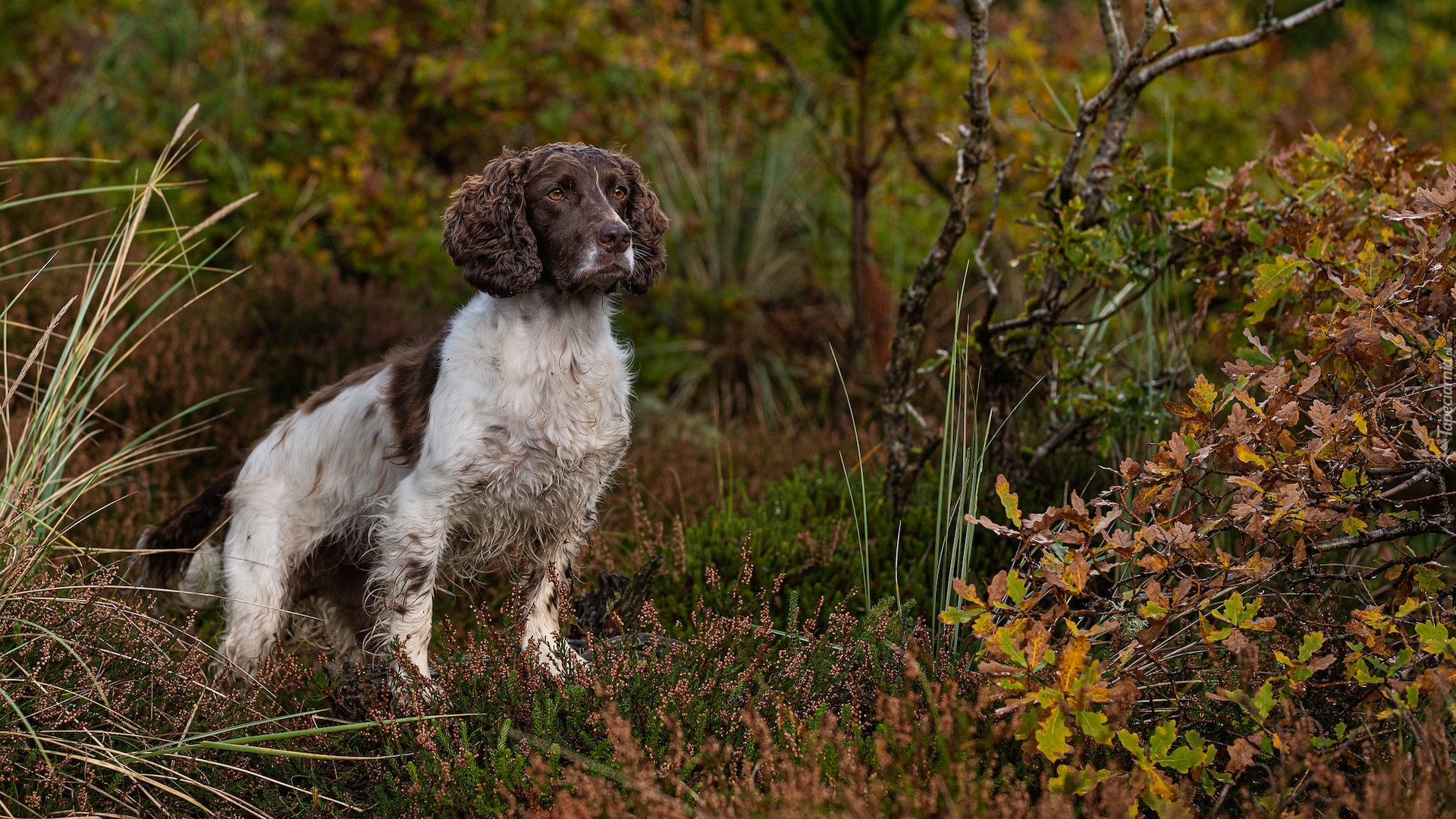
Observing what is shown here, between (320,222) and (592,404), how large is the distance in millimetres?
4851

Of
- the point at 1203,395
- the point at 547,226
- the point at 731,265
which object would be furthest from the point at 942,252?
the point at 731,265

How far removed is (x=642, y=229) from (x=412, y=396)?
0.82 metres

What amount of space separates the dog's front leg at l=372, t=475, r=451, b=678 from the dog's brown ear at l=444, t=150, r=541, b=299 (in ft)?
1.95

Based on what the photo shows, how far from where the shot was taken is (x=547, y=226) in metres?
3.35

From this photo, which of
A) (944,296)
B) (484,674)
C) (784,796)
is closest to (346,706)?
(484,674)

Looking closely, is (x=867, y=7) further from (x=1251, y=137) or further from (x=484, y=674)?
(x=1251, y=137)

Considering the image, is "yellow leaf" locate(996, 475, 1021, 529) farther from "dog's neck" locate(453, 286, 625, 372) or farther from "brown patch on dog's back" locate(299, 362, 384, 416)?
"brown patch on dog's back" locate(299, 362, 384, 416)

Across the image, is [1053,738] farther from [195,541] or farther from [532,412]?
[195,541]

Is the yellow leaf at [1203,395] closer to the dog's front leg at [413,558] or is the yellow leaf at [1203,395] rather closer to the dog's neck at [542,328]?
the dog's neck at [542,328]

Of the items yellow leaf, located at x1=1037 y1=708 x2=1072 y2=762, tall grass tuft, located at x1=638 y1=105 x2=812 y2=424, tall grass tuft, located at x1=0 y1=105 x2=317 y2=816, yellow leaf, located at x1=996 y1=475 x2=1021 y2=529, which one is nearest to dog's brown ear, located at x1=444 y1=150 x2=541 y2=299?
tall grass tuft, located at x1=0 y1=105 x2=317 y2=816

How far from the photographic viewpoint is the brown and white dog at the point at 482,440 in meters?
3.27

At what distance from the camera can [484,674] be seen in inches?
114

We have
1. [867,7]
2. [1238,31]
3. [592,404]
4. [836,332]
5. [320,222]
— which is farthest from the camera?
[1238,31]

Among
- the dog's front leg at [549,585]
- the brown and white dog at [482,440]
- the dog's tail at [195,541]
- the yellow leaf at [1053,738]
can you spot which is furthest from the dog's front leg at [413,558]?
the yellow leaf at [1053,738]
